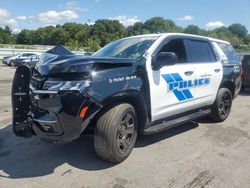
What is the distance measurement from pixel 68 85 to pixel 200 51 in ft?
10.4

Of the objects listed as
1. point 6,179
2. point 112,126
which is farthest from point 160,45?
point 6,179

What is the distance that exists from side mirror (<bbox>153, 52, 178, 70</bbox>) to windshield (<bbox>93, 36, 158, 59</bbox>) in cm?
25

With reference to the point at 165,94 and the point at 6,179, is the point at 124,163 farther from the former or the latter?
the point at 6,179

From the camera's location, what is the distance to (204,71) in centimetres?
564

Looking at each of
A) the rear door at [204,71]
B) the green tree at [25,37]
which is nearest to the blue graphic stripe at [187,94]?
the rear door at [204,71]

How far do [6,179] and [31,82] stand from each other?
1.30 metres

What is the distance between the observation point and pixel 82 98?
355 centimetres

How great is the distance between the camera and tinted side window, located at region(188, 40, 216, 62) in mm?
5469

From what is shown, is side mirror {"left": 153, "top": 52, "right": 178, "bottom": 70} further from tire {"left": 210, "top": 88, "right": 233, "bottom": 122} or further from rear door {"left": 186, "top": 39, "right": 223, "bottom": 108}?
tire {"left": 210, "top": 88, "right": 233, "bottom": 122}

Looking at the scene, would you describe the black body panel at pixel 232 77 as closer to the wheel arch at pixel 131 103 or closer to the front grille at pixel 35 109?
the wheel arch at pixel 131 103

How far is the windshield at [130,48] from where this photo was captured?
15.2ft

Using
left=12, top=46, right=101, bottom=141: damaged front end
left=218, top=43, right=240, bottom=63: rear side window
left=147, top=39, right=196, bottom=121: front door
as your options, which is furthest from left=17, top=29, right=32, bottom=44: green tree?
left=12, top=46, right=101, bottom=141: damaged front end

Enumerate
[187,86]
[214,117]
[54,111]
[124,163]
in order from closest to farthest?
[54,111], [124,163], [187,86], [214,117]

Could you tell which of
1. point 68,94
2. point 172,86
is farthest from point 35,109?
point 172,86
